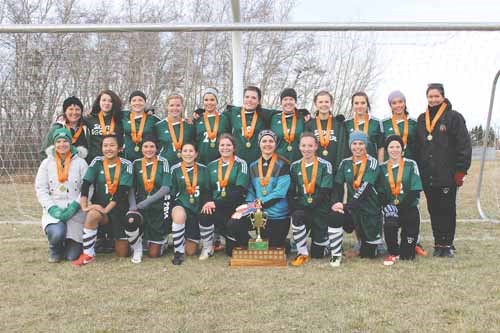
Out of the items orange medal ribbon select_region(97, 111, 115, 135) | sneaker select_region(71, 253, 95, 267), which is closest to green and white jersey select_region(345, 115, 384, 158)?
orange medal ribbon select_region(97, 111, 115, 135)

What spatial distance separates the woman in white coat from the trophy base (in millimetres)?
1650

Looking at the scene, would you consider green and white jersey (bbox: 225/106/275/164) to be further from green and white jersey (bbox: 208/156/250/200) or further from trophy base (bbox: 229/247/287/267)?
trophy base (bbox: 229/247/287/267)

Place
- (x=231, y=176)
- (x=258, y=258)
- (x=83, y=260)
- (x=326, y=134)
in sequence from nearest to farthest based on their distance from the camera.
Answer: (x=258, y=258) → (x=83, y=260) → (x=231, y=176) → (x=326, y=134)

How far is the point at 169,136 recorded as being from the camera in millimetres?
5496

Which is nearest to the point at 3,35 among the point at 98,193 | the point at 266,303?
the point at 98,193

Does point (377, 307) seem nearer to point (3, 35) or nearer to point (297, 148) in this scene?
point (297, 148)

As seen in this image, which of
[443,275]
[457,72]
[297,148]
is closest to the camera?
[443,275]

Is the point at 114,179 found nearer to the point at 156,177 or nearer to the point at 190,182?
the point at 156,177

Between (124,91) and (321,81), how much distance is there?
8.53 ft

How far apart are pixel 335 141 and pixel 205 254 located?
181cm

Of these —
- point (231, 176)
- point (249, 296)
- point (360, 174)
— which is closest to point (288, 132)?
point (231, 176)

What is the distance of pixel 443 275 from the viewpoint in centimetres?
432

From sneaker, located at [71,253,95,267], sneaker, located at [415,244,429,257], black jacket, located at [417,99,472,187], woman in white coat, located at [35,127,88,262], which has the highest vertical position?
black jacket, located at [417,99,472,187]

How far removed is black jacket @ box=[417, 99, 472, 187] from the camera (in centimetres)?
498
